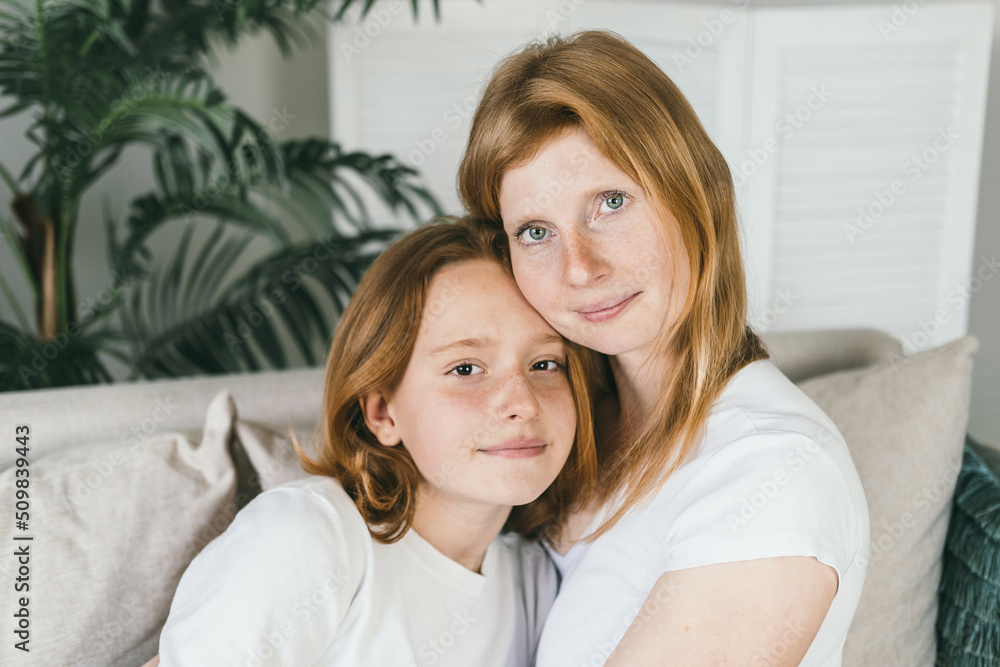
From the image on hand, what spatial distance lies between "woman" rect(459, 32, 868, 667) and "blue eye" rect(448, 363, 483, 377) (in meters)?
0.12

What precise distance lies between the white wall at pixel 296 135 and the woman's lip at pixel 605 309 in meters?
1.55

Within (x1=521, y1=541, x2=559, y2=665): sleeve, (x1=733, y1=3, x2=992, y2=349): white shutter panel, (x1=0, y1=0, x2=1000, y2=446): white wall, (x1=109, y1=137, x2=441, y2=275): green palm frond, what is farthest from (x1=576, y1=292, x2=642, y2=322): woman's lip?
(x1=0, y1=0, x2=1000, y2=446): white wall

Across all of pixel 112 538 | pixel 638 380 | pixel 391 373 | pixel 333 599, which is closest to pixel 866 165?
pixel 638 380

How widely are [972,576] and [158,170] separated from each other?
6.17 feet

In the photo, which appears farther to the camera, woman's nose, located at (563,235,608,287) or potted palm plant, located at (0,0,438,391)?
potted palm plant, located at (0,0,438,391)

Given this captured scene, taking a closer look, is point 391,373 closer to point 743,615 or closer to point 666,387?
point 666,387

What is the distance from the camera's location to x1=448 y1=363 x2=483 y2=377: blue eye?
106 cm

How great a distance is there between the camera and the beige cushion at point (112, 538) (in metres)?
1.02

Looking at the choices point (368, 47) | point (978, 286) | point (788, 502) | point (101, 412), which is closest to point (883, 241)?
point (978, 286)

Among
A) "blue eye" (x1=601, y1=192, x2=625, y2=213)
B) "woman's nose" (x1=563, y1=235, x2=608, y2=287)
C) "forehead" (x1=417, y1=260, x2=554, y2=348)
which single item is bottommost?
"forehead" (x1=417, y1=260, x2=554, y2=348)

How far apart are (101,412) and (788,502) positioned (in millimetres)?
1071

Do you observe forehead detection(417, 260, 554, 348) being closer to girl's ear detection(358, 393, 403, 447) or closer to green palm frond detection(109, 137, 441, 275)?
girl's ear detection(358, 393, 403, 447)

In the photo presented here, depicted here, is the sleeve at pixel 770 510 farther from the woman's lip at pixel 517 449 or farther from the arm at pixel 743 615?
the woman's lip at pixel 517 449

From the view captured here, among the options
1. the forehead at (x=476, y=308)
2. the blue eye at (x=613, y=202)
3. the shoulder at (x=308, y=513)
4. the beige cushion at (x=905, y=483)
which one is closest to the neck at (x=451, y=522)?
the shoulder at (x=308, y=513)
